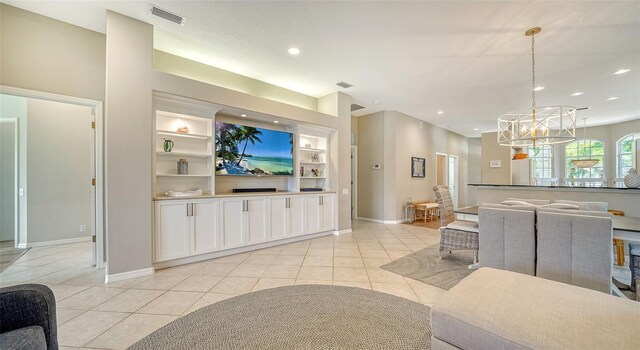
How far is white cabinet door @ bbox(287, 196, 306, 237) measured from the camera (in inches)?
179

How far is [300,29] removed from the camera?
2.97 m

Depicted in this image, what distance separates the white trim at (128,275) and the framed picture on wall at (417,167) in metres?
6.53

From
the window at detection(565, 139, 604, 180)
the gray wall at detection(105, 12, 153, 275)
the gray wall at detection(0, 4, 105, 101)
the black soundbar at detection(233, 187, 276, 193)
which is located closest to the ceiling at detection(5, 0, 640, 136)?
the gray wall at detection(0, 4, 105, 101)

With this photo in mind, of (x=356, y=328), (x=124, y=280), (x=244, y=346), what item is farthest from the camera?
(x=124, y=280)

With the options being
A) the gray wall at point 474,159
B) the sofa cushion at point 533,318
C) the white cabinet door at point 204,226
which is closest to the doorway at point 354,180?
the white cabinet door at point 204,226

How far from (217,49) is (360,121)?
468 cm

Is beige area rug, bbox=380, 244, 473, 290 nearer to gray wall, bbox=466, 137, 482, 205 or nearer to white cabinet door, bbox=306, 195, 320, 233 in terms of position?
white cabinet door, bbox=306, 195, 320, 233

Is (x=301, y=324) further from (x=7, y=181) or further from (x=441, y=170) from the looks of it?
→ (x=441, y=170)

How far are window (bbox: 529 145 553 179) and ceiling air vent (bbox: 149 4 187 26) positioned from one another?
1123 cm

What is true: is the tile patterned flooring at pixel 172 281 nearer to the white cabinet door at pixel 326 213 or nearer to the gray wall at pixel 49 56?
the white cabinet door at pixel 326 213

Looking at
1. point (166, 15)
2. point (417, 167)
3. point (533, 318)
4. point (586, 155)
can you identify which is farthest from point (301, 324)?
point (586, 155)

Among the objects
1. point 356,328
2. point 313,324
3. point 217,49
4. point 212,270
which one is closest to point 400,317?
point 356,328

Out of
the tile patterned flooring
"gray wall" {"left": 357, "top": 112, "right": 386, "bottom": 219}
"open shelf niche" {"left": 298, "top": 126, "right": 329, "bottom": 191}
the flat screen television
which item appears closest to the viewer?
the tile patterned flooring

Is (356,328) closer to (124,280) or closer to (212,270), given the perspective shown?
(212,270)
